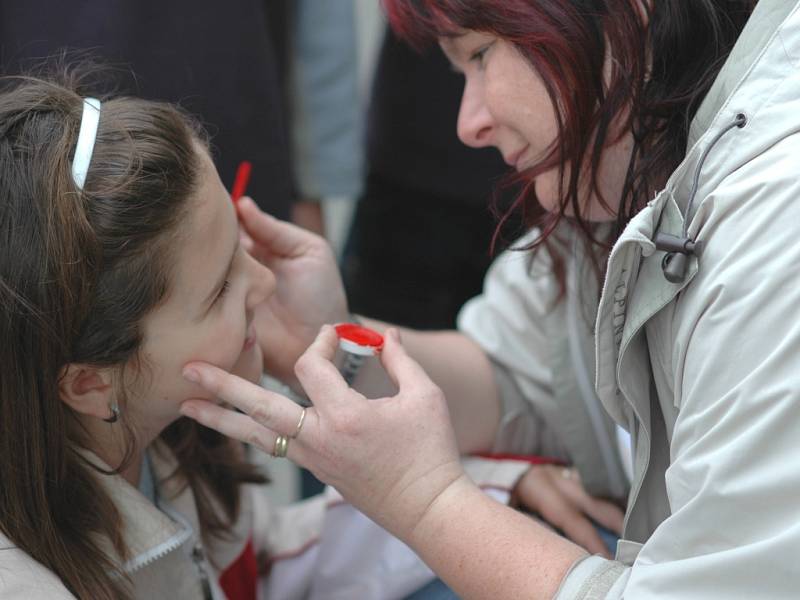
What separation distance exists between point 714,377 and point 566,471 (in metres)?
0.61

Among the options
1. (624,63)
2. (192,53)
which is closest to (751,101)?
(624,63)

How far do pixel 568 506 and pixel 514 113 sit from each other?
58 cm

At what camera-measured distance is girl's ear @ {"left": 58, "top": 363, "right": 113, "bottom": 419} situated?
1.09 meters

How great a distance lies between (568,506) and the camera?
1.46 metres

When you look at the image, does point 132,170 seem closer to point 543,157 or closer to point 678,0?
point 543,157

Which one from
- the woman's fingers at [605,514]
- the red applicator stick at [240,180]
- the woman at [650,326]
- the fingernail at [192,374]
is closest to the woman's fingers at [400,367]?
the woman at [650,326]

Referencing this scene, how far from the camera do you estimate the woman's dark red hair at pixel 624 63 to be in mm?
1105

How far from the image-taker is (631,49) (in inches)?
43.5

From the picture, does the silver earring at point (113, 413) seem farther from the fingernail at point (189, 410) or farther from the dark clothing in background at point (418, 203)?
the dark clothing in background at point (418, 203)

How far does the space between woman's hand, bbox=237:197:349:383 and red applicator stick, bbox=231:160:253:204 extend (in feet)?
0.15

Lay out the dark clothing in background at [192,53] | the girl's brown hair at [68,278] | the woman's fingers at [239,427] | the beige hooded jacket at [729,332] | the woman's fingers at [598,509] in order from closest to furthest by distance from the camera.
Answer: the beige hooded jacket at [729,332]
the girl's brown hair at [68,278]
the woman's fingers at [239,427]
the dark clothing in background at [192,53]
the woman's fingers at [598,509]

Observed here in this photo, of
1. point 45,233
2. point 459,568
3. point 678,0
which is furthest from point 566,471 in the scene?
point 45,233

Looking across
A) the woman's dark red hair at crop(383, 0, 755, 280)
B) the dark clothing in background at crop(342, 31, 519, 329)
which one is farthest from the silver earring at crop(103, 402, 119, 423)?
the dark clothing in background at crop(342, 31, 519, 329)

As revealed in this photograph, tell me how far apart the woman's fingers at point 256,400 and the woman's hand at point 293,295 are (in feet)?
1.11
